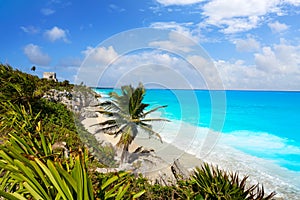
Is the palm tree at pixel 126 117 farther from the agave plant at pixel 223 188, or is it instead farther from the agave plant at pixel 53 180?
the agave plant at pixel 53 180

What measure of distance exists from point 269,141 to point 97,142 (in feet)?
104

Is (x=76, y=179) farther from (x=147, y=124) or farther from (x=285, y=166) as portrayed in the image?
(x=285, y=166)

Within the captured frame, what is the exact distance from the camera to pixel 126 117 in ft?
62.1

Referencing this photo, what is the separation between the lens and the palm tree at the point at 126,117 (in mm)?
18188

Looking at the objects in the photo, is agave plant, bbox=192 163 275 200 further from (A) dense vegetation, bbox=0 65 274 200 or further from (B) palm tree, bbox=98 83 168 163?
(B) palm tree, bbox=98 83 168 163

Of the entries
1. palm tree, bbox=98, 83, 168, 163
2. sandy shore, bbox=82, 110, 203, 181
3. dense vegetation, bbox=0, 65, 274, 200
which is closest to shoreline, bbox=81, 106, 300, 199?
sandy shore, bbox=82, 110, 203, 181

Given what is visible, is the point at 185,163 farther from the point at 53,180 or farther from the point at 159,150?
the point at 53,180

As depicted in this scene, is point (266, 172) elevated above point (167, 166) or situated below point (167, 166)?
above

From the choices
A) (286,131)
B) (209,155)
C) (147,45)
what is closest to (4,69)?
(147,45)

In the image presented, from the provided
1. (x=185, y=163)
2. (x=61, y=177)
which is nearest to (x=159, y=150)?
(x=185, y=163)

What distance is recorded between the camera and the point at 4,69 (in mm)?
10422

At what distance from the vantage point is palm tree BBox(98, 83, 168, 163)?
18.2m

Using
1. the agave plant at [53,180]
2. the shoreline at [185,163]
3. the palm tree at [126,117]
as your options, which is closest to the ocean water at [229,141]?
the shoreline at [185,163]

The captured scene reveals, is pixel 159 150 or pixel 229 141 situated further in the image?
pixel 229 141
